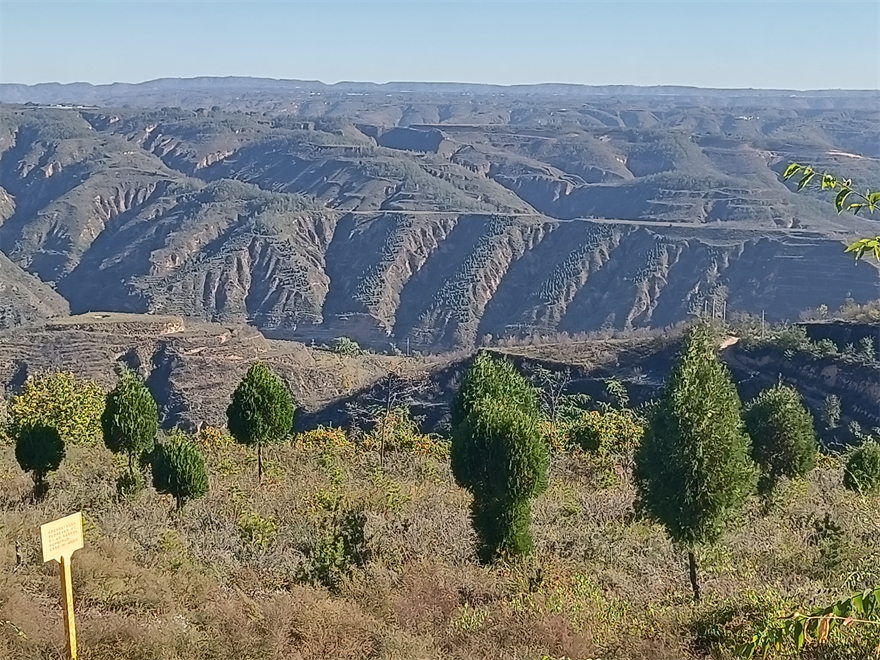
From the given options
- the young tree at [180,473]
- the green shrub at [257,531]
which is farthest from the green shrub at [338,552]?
the young tree at [180,473]

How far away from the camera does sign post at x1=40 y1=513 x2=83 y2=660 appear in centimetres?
632

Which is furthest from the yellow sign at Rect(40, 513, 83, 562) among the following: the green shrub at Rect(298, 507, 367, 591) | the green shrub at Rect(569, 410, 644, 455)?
the green shrub at Rect(569, 410, 644, 455)

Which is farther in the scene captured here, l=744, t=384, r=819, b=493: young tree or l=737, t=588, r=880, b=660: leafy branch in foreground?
l=744, t=384, r=819, b=493: young tree

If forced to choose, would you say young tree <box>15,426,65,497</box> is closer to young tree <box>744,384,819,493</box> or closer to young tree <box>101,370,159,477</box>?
young tree <box>101,370,159,477</box>

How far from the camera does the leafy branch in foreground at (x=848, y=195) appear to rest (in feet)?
12.3

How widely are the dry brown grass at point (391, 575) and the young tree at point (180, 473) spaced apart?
33 cm

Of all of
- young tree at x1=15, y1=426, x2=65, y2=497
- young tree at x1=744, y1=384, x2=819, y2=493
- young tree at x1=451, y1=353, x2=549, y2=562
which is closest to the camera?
young tree at x1=451, y1=353, x2=549, y2=562

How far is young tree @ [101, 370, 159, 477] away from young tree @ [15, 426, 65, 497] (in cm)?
89

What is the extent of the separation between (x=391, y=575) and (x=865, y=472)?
10.1m

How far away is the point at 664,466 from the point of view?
10.9 metres

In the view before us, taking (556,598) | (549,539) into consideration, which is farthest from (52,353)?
(556,598)

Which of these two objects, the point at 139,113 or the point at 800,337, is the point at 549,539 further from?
the point at 139,113

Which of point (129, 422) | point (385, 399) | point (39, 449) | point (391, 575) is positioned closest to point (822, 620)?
point (391, 575)

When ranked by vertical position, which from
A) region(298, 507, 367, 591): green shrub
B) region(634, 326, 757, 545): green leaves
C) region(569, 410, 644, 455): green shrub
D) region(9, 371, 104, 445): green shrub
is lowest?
region(569, 410, 644, 455): green shrub
